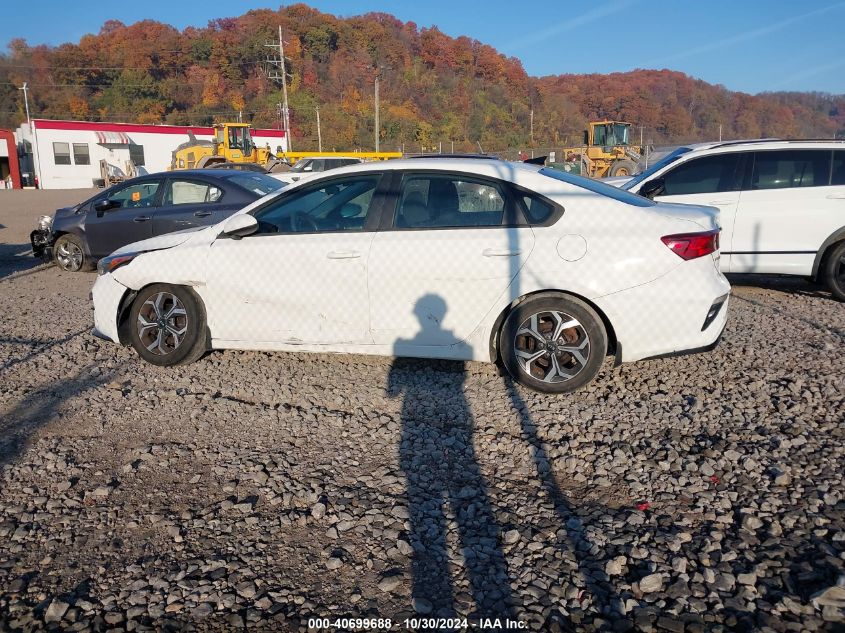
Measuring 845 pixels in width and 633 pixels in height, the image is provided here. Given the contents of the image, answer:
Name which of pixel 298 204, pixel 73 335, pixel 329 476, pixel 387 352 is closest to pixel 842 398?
pixel 387 352

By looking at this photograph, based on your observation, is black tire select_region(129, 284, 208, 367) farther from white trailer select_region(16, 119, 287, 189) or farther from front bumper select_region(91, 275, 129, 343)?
white trailer select_region(16, 119, 287, 189)

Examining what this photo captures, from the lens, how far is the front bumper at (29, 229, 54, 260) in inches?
444

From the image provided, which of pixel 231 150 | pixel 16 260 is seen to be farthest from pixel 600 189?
pixel 231 150

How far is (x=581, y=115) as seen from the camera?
84.8 meters

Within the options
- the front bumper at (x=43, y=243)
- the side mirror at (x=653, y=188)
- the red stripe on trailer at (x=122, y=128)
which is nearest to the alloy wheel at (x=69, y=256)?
the front bumper at (x=43, y=243)

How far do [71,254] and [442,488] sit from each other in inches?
369

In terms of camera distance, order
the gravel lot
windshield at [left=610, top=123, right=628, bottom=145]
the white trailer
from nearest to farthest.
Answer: the gravel lot → windshield at [left=610, top=123, right=628, bottom=145] → the white trailer

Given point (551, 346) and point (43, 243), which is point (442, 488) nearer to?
point (551, 346)

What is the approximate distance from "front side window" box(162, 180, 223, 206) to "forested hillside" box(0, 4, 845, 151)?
6930 cm

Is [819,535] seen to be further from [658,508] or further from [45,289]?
[45,289]

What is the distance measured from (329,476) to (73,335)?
4.25 m


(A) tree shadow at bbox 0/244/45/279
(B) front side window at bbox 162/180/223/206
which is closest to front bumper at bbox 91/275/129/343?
(B) front side window at bbox 162/180/223/206

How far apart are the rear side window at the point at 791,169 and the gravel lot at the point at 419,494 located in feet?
9.40

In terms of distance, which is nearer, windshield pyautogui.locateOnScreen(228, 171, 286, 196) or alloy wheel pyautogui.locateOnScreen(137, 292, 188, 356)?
alloy wheel pyautogui.locateOnScreen(137, 292, 188, 356)
